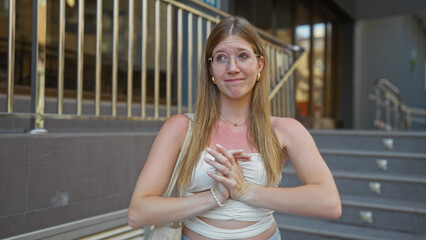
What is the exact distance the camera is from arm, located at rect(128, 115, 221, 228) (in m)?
1.13

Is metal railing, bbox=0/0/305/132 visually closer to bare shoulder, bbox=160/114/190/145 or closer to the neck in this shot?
bare shoulder, bbox=160/114/190/145

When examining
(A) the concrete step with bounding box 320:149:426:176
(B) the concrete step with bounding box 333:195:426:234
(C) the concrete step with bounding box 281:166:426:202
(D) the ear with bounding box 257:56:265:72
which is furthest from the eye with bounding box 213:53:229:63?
(A) the concrete step with bounding box 320:149:426:176

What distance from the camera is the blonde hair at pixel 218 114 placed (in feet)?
4.06

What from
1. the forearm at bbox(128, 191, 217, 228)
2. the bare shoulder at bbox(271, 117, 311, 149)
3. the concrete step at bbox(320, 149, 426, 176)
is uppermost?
the bare shoulder at bbox(271, 117, 311, 149)

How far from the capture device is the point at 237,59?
123cm

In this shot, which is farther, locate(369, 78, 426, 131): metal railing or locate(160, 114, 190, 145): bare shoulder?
locate(369, 78, 426, 131): metal railing

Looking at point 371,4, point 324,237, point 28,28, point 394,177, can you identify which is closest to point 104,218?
point 324,237

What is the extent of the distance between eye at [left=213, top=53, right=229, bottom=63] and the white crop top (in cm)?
31

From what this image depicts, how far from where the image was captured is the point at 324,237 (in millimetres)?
2910

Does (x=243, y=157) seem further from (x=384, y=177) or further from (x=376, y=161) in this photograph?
(x=376, y=161)

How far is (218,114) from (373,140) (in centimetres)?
284

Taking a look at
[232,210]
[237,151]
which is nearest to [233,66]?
[237,151]

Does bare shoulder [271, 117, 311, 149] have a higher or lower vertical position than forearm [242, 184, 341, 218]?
higher

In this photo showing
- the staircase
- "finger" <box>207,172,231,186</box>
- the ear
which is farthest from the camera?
the staircase
